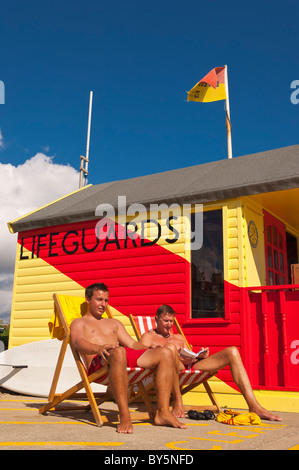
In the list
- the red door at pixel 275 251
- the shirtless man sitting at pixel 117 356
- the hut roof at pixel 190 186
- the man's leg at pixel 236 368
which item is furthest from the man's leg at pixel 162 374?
the red door at pixel 275 251

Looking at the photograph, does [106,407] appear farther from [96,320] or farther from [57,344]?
[57,344]

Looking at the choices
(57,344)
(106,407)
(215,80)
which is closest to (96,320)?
(106,407)

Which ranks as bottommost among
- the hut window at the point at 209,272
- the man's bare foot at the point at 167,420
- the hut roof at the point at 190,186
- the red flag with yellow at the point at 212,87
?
the man's bare foot at the point at 167,420

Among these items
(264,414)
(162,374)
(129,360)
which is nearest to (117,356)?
(129,360)

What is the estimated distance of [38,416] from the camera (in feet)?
14.8

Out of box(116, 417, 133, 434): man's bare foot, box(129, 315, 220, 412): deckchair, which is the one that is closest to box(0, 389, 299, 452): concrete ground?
box(116, 417, 133, 434): man's bare foot

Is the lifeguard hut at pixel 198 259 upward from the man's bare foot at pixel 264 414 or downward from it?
upward

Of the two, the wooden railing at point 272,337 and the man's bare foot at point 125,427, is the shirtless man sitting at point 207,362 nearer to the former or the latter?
the man's bare foot at point 125,427

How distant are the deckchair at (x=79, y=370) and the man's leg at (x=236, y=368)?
88cm

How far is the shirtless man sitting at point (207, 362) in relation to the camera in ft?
14.7

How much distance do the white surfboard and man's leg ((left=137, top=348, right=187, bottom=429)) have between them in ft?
10.5

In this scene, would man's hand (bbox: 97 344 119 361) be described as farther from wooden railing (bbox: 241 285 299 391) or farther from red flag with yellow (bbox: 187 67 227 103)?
red flag with yellow (bbox: 187 67 227 103)

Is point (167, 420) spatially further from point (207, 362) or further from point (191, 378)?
point (207, 362)
